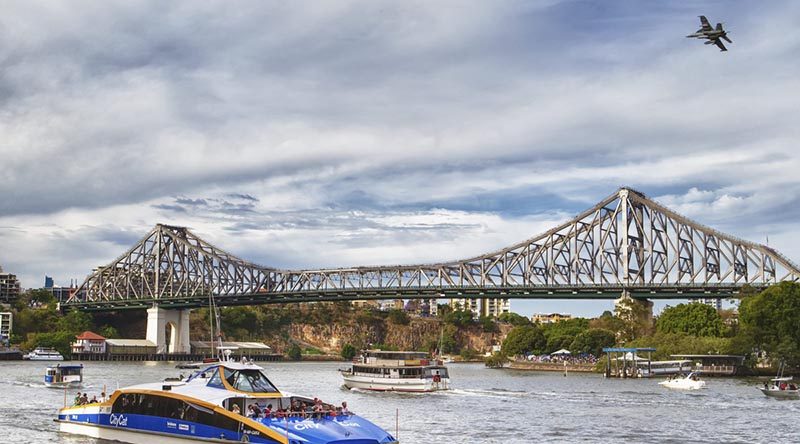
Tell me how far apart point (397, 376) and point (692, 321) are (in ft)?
196

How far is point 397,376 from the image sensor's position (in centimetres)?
8338

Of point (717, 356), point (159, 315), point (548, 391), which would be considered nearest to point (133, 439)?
point (548, 391)

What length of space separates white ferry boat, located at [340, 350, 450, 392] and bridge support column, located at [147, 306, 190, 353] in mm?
105467

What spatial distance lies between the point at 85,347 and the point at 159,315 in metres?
19.3

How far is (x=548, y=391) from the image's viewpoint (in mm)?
81062

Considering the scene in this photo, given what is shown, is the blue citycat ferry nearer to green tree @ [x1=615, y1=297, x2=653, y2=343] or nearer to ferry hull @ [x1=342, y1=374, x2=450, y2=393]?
ferry hull @ [x1=342, y1=374, x2=450, y2=393]

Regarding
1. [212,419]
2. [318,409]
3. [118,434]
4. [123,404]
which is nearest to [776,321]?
[318,409]

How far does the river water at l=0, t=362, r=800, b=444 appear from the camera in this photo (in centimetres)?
4725

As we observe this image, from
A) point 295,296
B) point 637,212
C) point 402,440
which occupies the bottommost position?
point 402,440

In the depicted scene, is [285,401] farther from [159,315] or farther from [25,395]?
[159,315]

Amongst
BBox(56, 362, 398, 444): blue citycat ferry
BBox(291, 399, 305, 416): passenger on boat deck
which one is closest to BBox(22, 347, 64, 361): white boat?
BBox(56, 362, 398, 444): blue citycat ferry

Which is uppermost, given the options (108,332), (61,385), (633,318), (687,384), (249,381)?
(633,318)

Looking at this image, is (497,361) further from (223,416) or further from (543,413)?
(223,416)

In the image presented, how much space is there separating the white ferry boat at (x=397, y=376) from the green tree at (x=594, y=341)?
58022 millimetres
